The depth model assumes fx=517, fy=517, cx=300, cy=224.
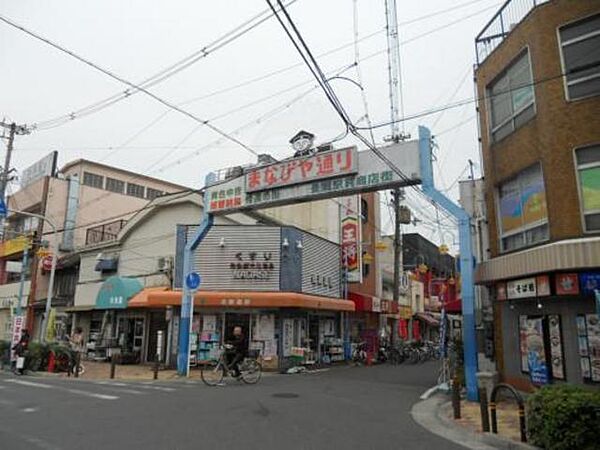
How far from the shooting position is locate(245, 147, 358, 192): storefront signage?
55.6 feet

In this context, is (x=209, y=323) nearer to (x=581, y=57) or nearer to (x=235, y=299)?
(x=235, y=299)

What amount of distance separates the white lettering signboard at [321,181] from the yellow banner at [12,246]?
22.7 metres

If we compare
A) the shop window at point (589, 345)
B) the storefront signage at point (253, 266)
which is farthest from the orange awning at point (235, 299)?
the shop window at point (589, 345)

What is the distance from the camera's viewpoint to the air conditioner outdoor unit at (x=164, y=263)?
2461cm

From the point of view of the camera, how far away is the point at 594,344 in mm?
11055

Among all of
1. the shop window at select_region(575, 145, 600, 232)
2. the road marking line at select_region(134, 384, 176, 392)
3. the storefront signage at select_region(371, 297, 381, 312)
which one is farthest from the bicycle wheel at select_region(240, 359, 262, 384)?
the storefront signage at select_region(371, 297, 381, 312)

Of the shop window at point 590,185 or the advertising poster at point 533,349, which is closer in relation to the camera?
the shop window at point 590,185

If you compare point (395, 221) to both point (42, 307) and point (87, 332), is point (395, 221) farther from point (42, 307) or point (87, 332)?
point (42, 307)

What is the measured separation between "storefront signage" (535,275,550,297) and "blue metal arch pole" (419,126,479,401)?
221 cm

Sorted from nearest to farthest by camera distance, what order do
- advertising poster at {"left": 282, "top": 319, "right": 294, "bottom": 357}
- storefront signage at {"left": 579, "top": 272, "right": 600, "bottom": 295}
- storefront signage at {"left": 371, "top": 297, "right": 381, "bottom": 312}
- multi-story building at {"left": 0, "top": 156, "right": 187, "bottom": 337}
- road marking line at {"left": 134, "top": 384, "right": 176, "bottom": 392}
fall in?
1. storefront signage at {"left": 579, "top": 272, "right": 600, "bottom": 295}
2. road marking line at {"left": 134, "top": 384, "right": 176, "bottom": 392}
3. advertising poster at {"left": 282, "top": 319, "right": 294, "bottom": 357}
4. storefront signage at {"left": 371, "top": 297, "right": 381, "bottom": 312}
5. multi-story building at {"left": 0, "top": 156, "right": 187, "bottom": 337}

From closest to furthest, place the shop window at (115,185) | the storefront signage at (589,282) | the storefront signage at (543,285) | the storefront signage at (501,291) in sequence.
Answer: the storefront signage at (589,282) → the storefront signage at (543,285) → the storefront signage at (501,291) → the shop window at (115,185)

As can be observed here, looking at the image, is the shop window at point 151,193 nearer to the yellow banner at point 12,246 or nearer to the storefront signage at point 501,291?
the yellow banner at point 12,246

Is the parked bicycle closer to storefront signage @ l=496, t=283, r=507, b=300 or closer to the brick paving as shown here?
the brick paving

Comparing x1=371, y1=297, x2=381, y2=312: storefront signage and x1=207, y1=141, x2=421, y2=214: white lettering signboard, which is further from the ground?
x1=207, y1=141, x2=421, y2=214: white lettering signboard
